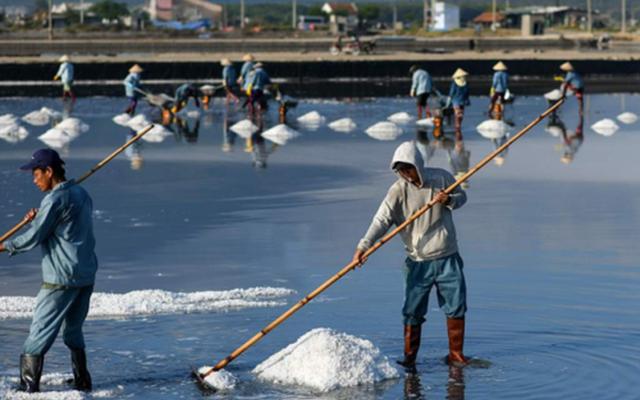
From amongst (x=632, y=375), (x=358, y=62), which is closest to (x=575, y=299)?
(x=632, y=375)

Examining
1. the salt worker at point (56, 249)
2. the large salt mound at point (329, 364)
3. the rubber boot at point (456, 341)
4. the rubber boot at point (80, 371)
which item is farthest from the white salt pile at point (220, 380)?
the rubber boot at point (456, 341)

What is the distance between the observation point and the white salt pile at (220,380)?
9.41m

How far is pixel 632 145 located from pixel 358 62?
26.3 meters

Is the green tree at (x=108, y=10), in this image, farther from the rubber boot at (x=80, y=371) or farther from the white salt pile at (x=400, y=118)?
the rubber boot at (x=80, y=371)

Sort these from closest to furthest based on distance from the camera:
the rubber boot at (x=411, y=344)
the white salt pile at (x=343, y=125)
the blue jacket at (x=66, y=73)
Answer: the rubber boot at (x=411, y=344) → the white salt pile at (x=343, y=125) → the blue jacket at (x=66, y=73)

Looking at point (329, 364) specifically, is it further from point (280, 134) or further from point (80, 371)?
point (280, 134)

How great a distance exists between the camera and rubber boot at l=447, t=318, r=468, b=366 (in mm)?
9797

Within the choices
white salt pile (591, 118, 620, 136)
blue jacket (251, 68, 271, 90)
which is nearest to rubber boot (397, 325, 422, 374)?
Result: white salt pile (591, 118, 620, 136)

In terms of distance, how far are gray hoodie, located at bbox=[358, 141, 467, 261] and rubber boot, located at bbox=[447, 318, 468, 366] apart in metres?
0.44

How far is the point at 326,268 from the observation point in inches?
525

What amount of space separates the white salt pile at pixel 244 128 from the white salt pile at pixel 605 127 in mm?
6331

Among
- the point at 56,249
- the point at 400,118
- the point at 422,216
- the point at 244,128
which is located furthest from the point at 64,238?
the point at 400,118

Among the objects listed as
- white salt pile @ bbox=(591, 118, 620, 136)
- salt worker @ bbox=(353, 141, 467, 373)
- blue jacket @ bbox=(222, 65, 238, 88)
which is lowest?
white salt pile @ bbox=(591, 118, 620, 136)

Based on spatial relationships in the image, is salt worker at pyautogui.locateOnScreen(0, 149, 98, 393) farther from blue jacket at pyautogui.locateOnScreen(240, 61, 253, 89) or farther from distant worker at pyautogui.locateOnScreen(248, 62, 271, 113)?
blue jacket at pyautogui.locateOnScreen(240, 61, 253, 89)
